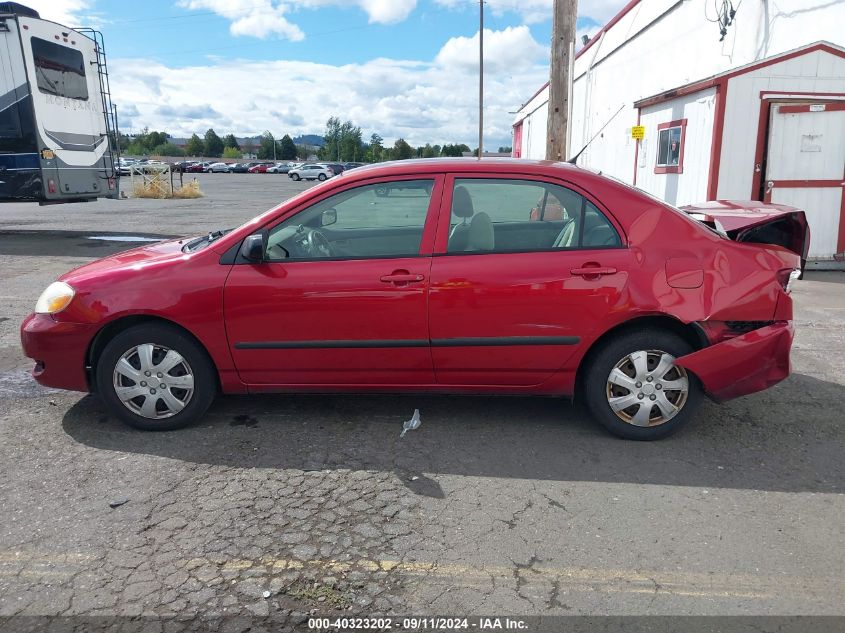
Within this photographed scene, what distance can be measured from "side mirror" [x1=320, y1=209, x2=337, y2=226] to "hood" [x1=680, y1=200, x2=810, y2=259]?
238 cm

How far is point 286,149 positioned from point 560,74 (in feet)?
382

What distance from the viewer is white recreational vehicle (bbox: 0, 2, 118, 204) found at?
11.9m

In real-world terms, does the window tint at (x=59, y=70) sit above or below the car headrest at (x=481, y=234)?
above

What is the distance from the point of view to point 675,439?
163 inches

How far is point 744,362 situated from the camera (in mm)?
3947

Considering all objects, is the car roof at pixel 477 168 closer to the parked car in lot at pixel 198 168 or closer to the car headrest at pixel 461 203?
the car headrest at pixel 461 203

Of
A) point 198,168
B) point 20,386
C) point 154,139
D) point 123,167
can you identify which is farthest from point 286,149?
point 20,386

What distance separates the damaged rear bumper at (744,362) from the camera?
153 inches

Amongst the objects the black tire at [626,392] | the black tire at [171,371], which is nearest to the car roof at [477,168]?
the black tire at [626,392]

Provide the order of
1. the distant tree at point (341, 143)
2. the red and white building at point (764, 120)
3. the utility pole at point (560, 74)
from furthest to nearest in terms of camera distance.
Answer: the distant tree at point (341, 143), the utility pole at point (560, 74), the red and white building at point (764, 120)

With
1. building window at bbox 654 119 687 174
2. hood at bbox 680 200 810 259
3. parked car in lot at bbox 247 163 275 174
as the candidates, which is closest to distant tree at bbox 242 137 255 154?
parked car in lot at bbox 247 163 275 174

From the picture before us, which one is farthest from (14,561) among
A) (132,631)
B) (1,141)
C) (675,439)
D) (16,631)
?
(1,141)

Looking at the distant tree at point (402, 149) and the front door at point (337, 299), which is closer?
the front door at point (337, 299)

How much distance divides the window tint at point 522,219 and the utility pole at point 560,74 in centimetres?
578
